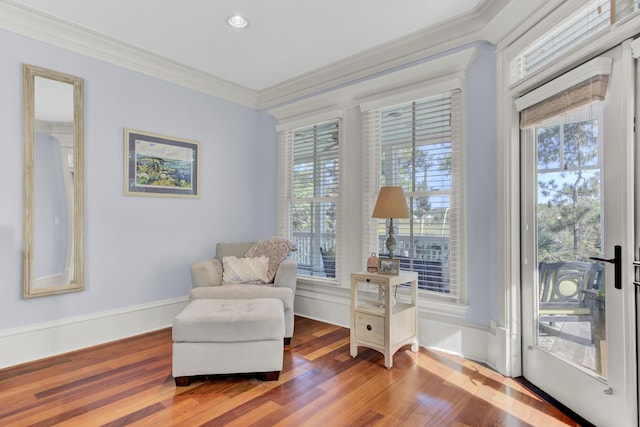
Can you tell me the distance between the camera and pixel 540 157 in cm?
234

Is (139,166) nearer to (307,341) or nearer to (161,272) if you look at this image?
(161,272)

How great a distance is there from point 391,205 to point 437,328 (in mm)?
1118

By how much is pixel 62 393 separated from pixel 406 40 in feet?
11.8

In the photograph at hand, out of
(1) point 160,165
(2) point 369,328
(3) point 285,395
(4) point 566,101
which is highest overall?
(4) point 566,101

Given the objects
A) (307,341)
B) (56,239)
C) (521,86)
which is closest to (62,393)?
(56,239)

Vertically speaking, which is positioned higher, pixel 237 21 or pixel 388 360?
pixel 237 21

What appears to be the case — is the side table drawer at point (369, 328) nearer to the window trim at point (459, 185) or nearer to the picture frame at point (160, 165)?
the window trim at point (459, 185)

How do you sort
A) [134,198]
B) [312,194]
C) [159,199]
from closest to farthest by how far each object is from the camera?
[134,198] < [159,199] < [312,194]

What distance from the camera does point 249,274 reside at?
135 inches

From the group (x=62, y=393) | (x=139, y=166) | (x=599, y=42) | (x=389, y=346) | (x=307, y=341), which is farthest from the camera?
(x=139, y=166)

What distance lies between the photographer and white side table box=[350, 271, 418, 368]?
2.61 m

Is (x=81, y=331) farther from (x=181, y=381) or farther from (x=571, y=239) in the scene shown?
(x=571, y=239)

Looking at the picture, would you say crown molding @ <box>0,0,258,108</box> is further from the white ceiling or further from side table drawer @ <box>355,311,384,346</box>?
side table drawer @ <box>355,311,384,346</box>

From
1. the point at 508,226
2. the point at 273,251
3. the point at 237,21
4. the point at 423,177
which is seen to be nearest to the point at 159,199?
the point at 273,251
